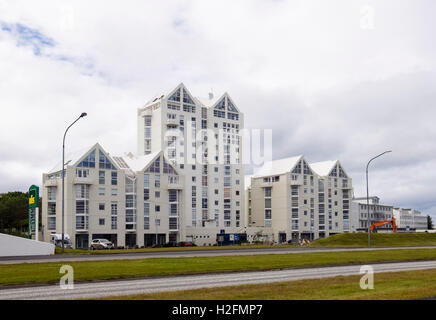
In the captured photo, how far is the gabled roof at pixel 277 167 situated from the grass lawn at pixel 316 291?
331ft

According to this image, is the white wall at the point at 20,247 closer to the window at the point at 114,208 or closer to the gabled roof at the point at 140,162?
the window at the point at 114,208

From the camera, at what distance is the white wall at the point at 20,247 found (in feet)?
161

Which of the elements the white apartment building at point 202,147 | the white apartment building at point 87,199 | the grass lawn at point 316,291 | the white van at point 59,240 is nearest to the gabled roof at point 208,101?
the white apartment building at point 202,147

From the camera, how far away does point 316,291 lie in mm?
17172

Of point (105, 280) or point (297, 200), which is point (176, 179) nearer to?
point (297, 200)

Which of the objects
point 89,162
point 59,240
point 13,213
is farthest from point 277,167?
point 13,213

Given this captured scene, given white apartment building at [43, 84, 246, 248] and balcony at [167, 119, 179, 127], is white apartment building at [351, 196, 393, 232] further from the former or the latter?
balcony at [167, 119, 179, 127]

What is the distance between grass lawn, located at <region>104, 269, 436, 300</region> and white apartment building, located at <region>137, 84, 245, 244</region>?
298ft

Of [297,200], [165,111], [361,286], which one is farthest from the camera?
[297,200]

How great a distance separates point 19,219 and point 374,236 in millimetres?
80377

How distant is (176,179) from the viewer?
10181 centimetres

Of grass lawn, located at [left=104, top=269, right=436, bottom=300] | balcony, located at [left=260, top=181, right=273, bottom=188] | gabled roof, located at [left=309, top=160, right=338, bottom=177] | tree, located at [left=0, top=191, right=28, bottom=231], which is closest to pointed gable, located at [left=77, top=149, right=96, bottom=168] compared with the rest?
tree, located at [left=0, top=191, right=28, bottom=231]

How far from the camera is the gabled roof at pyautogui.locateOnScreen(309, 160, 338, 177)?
13025 cm
